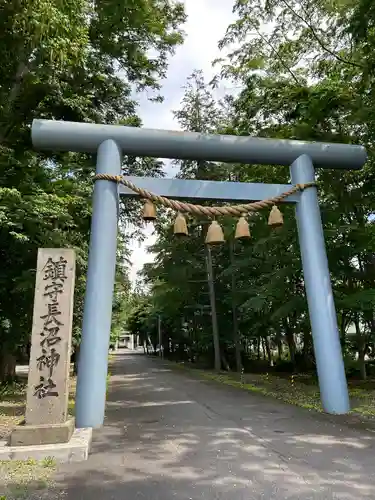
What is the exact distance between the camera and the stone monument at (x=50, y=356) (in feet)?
15.2

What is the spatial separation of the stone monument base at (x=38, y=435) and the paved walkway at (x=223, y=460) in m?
0.44

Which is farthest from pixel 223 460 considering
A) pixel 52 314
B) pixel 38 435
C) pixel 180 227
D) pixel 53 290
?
pixel 180 227

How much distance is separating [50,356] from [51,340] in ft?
0.67

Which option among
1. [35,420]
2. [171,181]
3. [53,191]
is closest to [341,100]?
[171,181]

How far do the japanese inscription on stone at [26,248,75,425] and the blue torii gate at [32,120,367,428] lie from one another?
681mm

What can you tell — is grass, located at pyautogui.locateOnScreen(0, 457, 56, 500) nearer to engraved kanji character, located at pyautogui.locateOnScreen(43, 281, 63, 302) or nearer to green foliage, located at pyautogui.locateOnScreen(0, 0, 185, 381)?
engraved kanji character, located at pyautogui.locateOnScreen(43, 281, 63, 302)

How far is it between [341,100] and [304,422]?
23.7ft

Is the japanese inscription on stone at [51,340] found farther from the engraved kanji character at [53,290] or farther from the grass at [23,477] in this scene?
the grass at [23,477]

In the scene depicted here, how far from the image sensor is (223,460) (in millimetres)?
4277

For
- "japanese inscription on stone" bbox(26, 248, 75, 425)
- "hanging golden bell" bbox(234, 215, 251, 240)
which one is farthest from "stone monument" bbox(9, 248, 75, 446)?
"hanging golden bell" bbox(234, 215, 251, 240)

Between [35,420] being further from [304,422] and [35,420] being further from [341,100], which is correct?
[341,100]

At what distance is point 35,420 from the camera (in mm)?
4789

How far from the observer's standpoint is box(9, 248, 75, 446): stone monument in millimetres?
4645

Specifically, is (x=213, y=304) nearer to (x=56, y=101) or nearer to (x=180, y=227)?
(x=56, y=101)
